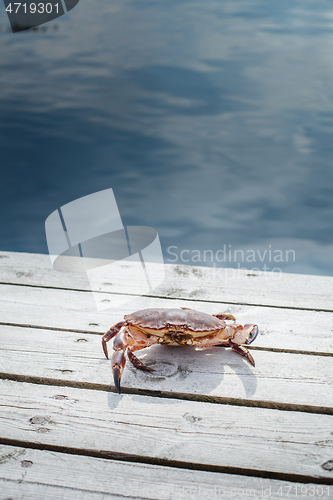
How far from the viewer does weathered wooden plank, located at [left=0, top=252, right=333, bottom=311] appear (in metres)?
2.31

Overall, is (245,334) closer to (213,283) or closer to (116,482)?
(116,482)

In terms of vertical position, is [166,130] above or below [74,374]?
below

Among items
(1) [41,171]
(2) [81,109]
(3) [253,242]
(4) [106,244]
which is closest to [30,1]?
(2) [81,109]

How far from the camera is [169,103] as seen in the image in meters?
8.60

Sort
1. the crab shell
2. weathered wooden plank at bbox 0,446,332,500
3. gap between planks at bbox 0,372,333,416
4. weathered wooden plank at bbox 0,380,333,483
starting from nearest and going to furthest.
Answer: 1. weathered wooden plank at bbox 0,446,332,500
2. weathered wooden plank at bbox 0,380,333,483
3. gap between planks at bbox 0,372,333,416
4. the crab shell

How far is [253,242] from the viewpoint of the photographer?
260 inches

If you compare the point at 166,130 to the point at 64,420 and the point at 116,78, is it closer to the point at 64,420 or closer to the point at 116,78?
the point at 116,78

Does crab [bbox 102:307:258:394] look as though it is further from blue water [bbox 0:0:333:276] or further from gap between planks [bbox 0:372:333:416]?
blue water [bbox 0:0:333:276]

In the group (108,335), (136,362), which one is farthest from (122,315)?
(136,362)

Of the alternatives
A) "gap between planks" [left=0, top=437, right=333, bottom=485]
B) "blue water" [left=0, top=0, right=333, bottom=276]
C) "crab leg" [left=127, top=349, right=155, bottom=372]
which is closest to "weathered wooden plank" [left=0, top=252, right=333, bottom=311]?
"crab leg" [left=127, top=349, right=155, bottom=372]

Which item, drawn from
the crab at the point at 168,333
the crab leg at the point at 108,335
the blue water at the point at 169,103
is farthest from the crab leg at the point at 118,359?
the blue water at the point at 169,103

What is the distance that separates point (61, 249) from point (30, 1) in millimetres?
5767

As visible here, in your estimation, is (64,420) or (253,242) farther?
(253,242)

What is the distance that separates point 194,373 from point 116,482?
21.4 inches
